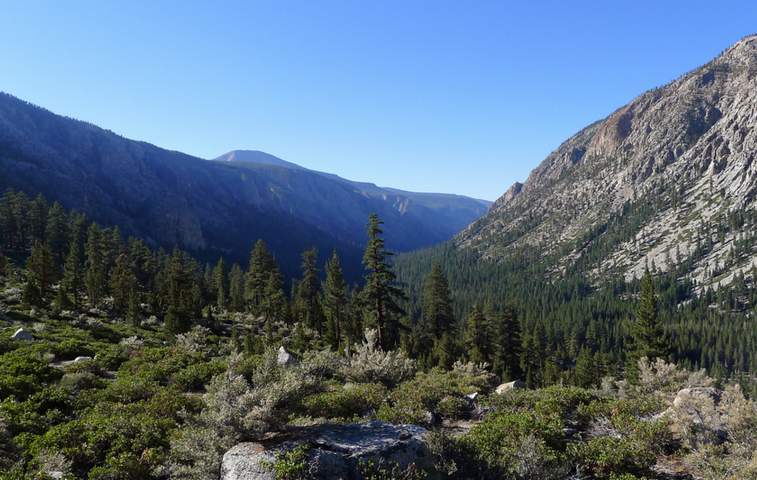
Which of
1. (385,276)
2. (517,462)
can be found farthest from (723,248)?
(517,462)

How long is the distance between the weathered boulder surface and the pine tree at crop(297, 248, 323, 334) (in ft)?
147

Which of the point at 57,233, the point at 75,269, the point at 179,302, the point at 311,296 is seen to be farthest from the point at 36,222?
the point at 311,296

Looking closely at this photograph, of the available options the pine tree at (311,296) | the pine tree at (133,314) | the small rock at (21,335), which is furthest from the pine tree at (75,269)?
the pine tree at (311,296)

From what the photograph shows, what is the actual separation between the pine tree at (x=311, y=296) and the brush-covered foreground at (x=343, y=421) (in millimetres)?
37777

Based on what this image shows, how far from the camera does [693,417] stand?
948cm

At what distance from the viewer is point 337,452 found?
670 cm

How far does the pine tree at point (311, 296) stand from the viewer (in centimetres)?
5316

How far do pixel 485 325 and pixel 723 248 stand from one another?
182m

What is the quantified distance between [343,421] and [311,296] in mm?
48843

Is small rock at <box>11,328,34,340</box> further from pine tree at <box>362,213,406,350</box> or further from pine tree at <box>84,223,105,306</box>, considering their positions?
pine tree at <box>84,223,105,306</box>

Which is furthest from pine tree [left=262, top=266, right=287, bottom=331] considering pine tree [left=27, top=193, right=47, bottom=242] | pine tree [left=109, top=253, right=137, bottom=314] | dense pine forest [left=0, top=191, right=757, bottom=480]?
pine tree [left=27, top=193, right=47, bottom=242]

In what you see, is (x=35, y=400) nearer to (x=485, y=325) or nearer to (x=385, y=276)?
(x=385, y=276)

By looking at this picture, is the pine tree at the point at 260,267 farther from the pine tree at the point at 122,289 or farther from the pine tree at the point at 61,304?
the pine tree at the point at 61,304

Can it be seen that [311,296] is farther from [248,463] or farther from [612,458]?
[248,463]
